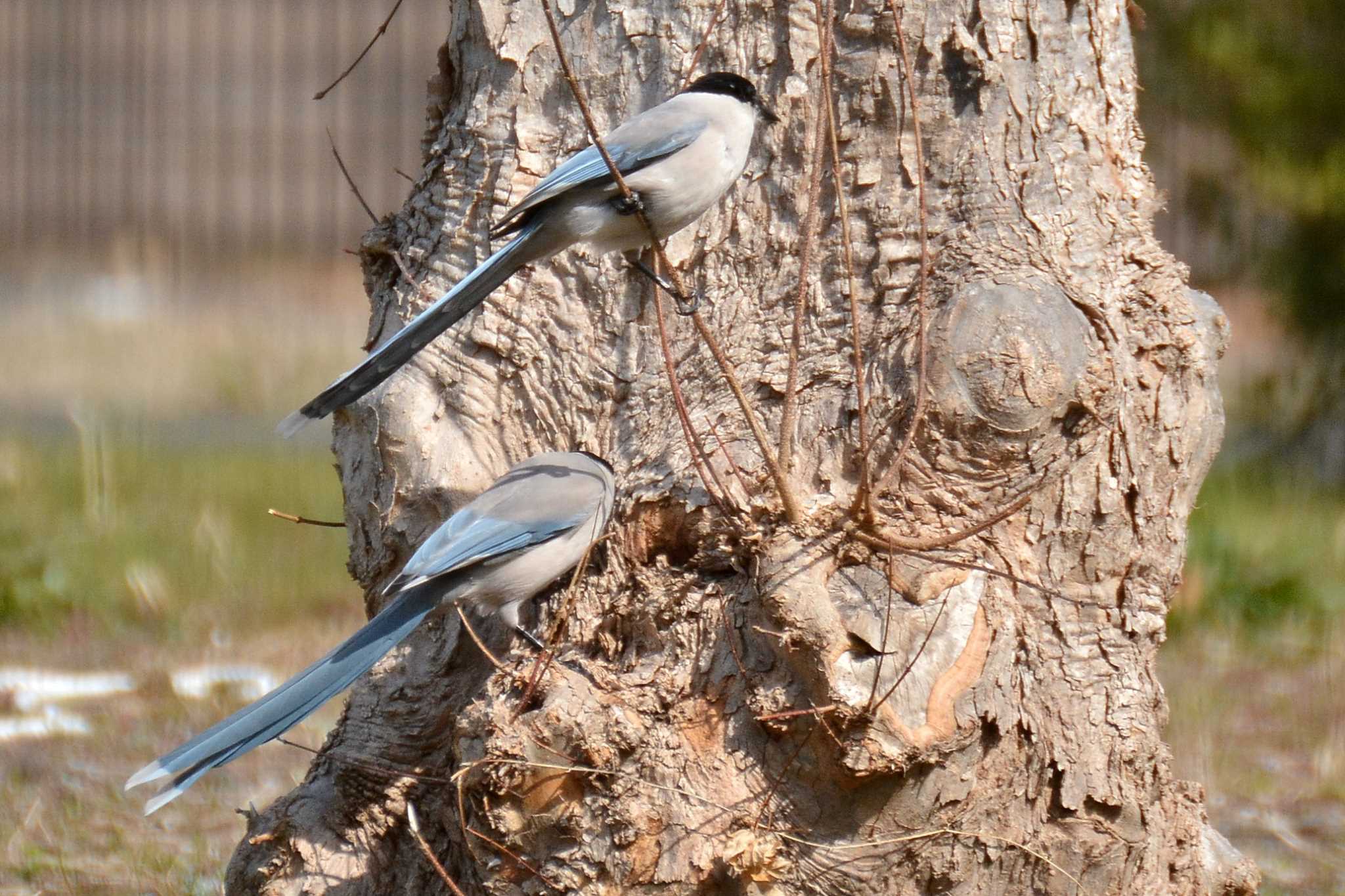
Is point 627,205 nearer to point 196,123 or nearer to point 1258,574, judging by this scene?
point 1258,574

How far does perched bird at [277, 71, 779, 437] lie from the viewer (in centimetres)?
311

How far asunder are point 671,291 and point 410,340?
57cm

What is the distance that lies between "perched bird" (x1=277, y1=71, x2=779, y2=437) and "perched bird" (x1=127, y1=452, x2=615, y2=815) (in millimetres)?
424

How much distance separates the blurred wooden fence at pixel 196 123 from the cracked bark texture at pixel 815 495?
13361 millimetres

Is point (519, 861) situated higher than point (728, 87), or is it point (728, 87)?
point (728, 87)

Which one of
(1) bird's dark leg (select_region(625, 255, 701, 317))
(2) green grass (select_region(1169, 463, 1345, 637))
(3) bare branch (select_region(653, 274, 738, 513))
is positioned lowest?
(2) green grass (select_region(1169, 463, 1345, 637))

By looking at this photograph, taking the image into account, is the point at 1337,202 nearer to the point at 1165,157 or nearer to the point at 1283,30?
the point at 1283,30

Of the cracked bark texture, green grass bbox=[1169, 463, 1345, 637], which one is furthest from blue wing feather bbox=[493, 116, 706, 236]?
green grass bbox=[1169, 463, 1345, 637]

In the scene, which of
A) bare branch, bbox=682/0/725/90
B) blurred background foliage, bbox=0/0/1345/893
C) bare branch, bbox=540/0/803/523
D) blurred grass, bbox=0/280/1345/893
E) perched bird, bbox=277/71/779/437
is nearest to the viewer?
bare branch, bbox=540/0/803/523

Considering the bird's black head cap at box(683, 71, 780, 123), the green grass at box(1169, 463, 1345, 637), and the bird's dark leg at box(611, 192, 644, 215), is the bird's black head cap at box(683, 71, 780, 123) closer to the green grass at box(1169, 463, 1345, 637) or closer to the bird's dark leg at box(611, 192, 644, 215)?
the bird's dark leg at box(611, 192, 644, 215)

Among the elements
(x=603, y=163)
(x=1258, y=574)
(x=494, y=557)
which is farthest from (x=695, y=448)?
(x=1258, y=574)

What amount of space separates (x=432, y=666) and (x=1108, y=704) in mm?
1457

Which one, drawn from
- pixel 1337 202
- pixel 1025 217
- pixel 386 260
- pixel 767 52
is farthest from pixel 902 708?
pixel 1337 202

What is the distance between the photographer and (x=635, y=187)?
3168 millimetres
